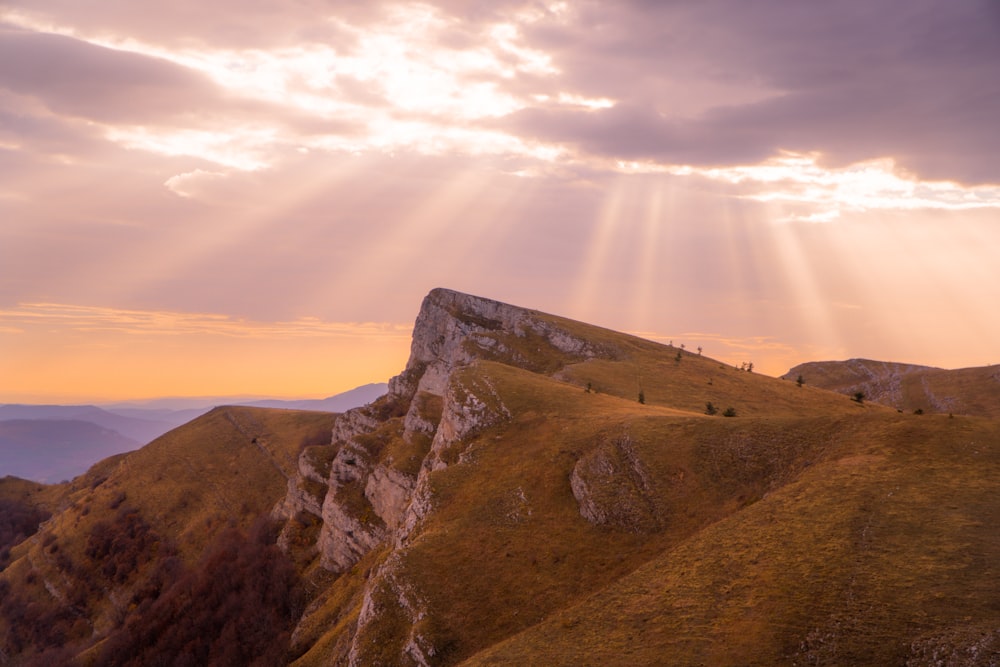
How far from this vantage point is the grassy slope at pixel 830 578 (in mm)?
26844

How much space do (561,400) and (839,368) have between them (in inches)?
5419

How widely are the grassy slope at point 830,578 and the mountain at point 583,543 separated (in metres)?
0.14

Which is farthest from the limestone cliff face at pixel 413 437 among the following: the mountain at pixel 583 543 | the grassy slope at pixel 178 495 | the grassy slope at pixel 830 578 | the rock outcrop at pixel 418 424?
the grassy slope at pixel 178 495

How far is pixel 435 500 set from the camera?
57.2 m

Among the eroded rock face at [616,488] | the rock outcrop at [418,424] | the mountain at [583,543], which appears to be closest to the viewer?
the mountain at [583,543]

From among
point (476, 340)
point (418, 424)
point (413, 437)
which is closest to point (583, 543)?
point (413, 437)

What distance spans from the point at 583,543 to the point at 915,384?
127837 millimetres

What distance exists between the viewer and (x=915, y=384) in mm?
132625

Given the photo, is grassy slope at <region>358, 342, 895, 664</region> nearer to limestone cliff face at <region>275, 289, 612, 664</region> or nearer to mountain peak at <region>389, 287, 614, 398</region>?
limestone cliff face at <region>275, 289, 612, 664</region>

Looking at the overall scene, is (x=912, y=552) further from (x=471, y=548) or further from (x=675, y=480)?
(x=471, y=548)

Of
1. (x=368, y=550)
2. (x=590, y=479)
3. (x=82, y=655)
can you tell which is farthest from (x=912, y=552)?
(x=82, y=655)

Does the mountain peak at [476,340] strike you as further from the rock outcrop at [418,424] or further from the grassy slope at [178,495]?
the grassy slope at [178,495]

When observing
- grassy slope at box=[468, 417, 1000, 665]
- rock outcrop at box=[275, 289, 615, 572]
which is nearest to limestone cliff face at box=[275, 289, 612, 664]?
rock outcrop at box=[275, 289, 615, 572]

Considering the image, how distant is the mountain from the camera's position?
2947 cm
